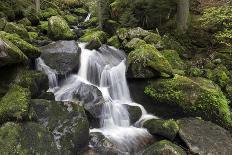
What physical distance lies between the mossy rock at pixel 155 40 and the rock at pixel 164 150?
6.59 meters

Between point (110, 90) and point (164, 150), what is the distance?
4.25 m

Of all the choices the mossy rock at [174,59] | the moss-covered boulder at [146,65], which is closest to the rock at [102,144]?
the moss-covered boulder at [146,65]

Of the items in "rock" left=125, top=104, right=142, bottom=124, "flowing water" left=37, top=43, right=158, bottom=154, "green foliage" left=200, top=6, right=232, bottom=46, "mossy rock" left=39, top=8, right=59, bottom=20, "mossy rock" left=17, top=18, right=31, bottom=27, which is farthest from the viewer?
"mossy rock" left=39, top=8, right=59, bottom=20

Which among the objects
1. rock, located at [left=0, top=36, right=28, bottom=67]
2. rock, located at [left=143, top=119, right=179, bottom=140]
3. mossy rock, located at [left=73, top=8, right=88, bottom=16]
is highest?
rock, located at [left=0, top=36, right=28, bottom=67]

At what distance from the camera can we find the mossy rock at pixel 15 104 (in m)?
7.84

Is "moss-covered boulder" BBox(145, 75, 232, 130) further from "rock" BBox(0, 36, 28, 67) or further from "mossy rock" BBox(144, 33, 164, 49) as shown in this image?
"rock" BBox(0, 36, 28, 67)

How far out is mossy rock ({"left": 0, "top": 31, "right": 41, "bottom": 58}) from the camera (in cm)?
1049

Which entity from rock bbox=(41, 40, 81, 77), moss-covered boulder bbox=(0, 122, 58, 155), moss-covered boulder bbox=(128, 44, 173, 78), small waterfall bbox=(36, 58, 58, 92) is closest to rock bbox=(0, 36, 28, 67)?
moss-covered boulder bbox=(0, 122, 58, 155)

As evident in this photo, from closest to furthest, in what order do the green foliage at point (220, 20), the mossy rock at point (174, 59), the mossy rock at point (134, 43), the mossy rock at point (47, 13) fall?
the green foliage at point (220, 20), the mossy rock at point (174, 59), the mossy rock at point (134, 43), the mossy rock at point (47, 13)

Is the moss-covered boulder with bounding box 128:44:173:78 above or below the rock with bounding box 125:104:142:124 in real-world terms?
above

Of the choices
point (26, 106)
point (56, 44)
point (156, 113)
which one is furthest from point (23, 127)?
point (56, 44)

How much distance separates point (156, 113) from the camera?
1110 cm

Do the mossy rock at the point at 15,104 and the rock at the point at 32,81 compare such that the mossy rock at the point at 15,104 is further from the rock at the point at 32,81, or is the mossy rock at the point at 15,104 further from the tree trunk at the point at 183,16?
the tree trunk at the point at 183,16

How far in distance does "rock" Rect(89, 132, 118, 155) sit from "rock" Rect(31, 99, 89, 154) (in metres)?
0.23
